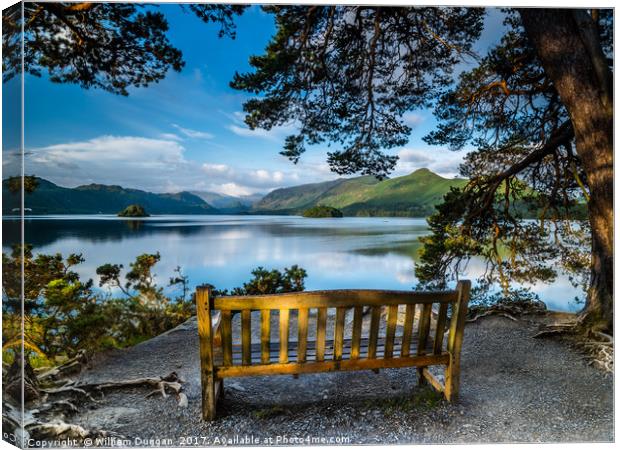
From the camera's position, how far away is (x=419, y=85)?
4195mm

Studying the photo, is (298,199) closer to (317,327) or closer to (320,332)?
(320,332)

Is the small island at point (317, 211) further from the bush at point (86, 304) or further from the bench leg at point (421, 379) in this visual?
the bench leg at point (421, 379)

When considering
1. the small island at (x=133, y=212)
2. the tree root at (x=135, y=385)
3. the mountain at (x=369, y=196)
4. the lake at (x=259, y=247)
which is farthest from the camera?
the mountain at (x=369, y=196)

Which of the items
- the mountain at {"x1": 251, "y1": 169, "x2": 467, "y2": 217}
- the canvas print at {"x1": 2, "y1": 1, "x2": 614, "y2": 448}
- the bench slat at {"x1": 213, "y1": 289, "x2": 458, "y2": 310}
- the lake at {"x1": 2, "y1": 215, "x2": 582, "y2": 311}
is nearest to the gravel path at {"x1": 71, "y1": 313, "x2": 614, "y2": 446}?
the canvas print at {"x1": 2, "y1": 1, "x2": 614, "y2": 448}

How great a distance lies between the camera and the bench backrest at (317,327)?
205 cm

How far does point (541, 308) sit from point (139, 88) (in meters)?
5.83

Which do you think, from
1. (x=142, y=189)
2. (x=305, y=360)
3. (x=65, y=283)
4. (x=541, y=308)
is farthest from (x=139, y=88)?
(x=541, y=308)

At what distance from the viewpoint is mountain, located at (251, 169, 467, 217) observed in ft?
14.9

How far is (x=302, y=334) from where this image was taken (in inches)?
85.4

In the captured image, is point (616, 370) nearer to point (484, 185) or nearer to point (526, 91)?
point (484, 185)

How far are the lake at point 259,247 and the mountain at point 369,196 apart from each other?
16 centimetres

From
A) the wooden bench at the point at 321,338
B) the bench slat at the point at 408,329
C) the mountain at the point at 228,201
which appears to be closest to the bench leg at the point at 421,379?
the wooden bench at the point at 321,338

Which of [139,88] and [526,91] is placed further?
[526,91]

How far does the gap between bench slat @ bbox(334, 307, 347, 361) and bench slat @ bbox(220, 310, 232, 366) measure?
2.29 ft
